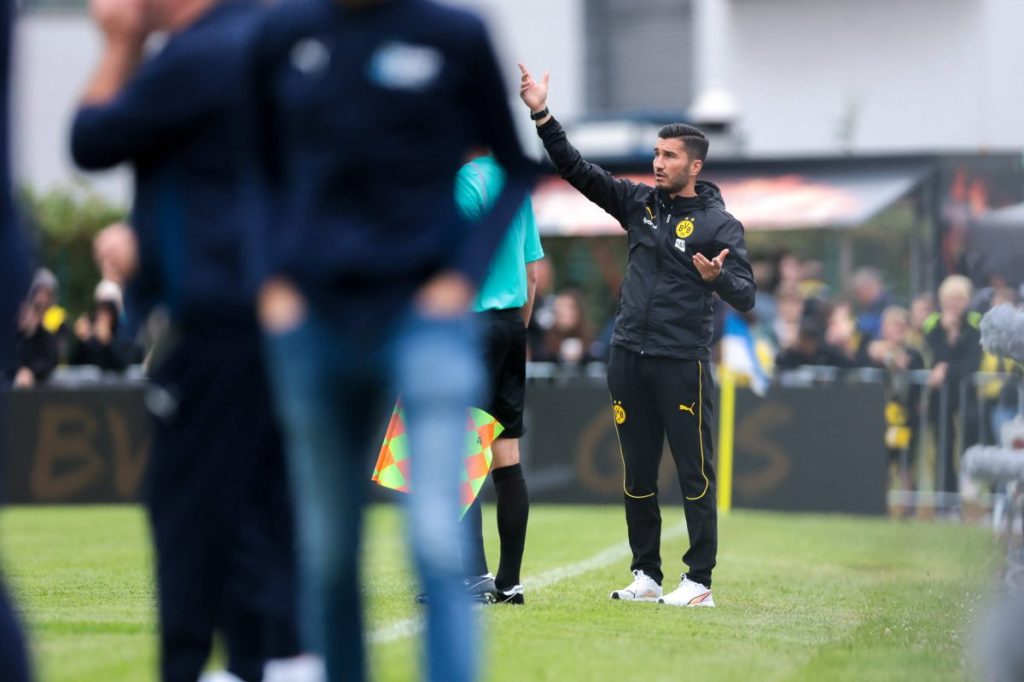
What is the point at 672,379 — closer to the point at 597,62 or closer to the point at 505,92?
the point at 505,92

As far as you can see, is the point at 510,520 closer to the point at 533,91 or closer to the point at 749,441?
the point at 533,91

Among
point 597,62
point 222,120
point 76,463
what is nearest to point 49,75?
point 597,62

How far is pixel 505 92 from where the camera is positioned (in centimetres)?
452

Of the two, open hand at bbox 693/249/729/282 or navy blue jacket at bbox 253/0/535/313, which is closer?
navy blue jacket at bbox 253/0/535/313

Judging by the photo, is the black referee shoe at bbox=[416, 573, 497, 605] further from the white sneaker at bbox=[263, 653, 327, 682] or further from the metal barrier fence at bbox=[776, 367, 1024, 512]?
the metal barrier fence at bbox=[776, 367, 1024, 512]

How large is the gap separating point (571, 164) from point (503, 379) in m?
1.06

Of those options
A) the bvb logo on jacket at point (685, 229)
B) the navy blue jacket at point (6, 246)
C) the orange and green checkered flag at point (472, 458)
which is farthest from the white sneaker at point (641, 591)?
the navy blue jacket at point (6, 246)

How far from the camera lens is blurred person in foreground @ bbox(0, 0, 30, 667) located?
13.3ft

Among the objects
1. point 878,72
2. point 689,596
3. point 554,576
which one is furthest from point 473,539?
point 878,72

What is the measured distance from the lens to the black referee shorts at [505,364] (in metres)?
8.31

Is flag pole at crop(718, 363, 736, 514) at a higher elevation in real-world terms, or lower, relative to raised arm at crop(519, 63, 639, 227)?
lower

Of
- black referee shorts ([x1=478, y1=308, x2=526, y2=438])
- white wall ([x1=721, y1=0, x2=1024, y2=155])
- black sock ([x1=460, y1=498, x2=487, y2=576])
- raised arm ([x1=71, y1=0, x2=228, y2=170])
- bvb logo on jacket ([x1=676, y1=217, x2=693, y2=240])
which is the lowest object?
black sock ([x1=460, y1=498, x2=487, y2=576])

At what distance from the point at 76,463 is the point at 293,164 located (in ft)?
42.9

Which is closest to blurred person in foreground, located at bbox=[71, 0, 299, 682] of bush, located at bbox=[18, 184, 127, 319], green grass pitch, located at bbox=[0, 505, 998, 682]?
green grass pitch, located at bbox=[0, 505, 998, 682]
